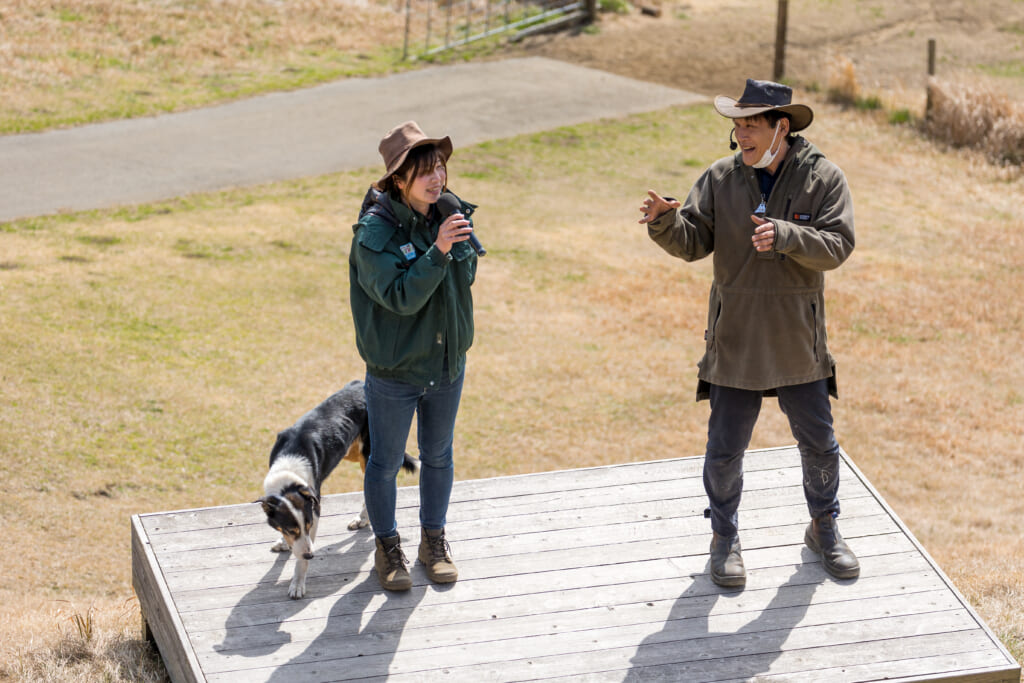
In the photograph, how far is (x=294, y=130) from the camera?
15664 millimetres

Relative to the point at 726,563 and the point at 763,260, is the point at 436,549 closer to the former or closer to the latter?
the point at 726,563

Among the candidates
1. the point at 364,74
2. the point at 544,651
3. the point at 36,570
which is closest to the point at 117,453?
the point at 36,570

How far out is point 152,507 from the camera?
7773 millimetres

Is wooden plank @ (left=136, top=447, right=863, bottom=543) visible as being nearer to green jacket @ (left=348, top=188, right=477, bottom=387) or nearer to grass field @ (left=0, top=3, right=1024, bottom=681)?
grass field @ (left=0, top=3, right=1024, bottom=681)

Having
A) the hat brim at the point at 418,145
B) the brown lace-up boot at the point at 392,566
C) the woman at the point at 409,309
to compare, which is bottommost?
the brown lace-up boot at the point at 392,566

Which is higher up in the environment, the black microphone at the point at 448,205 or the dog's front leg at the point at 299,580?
the black microphone at the point at 448,205

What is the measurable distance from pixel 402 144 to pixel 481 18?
18338 mm

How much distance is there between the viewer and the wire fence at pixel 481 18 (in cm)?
2050

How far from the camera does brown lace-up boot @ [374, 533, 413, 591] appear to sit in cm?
498

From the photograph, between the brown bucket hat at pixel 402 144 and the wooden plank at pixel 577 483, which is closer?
the brown bucket hat at pixel 402 144

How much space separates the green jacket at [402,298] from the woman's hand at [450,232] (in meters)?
0.07

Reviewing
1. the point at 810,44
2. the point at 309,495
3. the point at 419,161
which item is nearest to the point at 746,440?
the point at 419,161

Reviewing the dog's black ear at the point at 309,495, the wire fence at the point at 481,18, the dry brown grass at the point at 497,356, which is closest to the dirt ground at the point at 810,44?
the wire fence at the point at 481,18

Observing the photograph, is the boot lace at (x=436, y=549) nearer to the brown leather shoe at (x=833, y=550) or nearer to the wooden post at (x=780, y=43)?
the brown leather shoe at (x=833, y=550)
